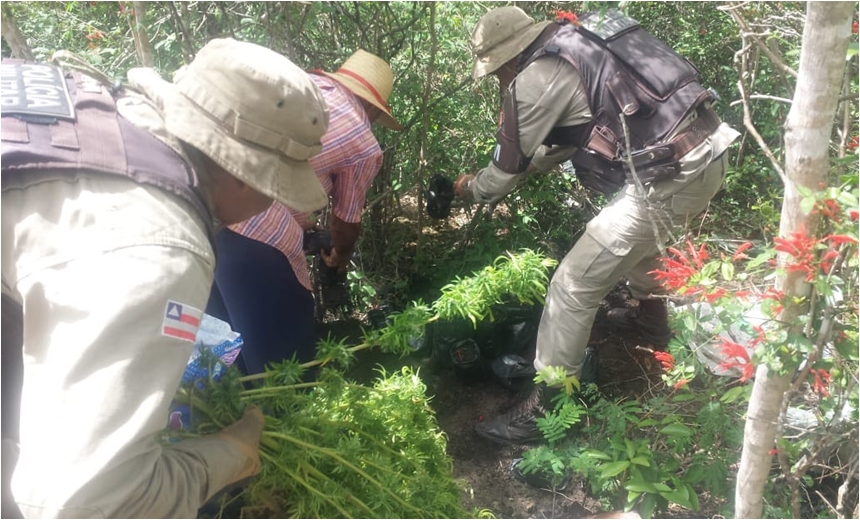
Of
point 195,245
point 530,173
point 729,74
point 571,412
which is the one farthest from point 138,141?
point 729,74

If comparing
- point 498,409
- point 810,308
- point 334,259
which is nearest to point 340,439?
point 810,308

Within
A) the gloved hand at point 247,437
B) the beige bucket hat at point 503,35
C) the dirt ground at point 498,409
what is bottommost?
the dirt ground at point 498,409

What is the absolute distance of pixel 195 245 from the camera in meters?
1.33

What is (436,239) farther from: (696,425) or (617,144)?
(696,425)

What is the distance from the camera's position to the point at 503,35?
3021mm

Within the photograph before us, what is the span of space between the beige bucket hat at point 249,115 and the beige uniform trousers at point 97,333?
0.22 m

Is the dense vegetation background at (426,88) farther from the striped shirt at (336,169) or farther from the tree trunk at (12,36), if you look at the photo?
the striped shirt at (336,169)

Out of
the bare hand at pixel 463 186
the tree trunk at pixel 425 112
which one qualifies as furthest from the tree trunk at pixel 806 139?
the tree trunk at pixel 425 112

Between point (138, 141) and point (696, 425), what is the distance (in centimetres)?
219

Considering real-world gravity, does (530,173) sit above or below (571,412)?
above

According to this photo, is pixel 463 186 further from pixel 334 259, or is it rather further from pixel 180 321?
pixel 180 321

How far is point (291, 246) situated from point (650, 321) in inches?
84.6

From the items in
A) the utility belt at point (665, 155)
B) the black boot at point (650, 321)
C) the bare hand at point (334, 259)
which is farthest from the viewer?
the black boot at point (650, 321)

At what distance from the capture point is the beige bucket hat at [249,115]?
152 cm
